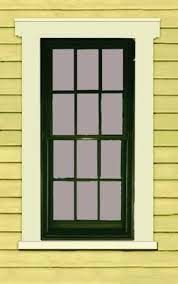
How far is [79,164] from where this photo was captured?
693 centimetres

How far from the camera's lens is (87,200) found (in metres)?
6.94

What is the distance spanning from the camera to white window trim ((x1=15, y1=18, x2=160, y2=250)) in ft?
22.0

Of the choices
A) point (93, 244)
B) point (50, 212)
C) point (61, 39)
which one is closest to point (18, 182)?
point (50, 212)

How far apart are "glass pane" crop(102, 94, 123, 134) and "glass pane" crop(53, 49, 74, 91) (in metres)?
0.36

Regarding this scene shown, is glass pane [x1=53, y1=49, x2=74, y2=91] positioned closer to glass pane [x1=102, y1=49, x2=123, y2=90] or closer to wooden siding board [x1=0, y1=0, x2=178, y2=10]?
glass pane [x1=102, y1=49, x2=123, y2=90]

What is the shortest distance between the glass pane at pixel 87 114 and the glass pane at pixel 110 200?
54cm

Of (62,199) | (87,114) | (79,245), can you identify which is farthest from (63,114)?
(79,245)

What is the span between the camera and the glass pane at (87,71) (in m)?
6.89

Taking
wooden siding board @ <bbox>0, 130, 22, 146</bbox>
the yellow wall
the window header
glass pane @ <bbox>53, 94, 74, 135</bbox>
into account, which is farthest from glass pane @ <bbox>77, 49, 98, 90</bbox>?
wooden siding board @ <bbox>0, 130, 22, 146</bbox>

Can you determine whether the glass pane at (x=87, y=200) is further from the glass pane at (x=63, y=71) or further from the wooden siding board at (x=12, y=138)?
the glass pane at (x=63, y=71)

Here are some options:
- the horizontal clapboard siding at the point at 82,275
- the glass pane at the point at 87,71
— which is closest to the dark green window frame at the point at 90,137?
the glass pane at the point at 87,71

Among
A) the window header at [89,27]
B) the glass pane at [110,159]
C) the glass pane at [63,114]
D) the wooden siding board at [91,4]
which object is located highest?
the wooden siding board at [91,4]

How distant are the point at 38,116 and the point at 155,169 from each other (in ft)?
3.98

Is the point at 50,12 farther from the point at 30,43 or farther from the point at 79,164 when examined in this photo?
the point at 79,164
